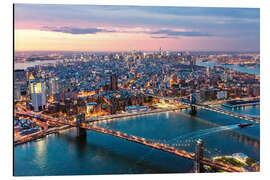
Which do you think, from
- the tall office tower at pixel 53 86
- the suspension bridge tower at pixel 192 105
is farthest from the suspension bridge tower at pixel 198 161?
the tall office tower at pixel 53 86

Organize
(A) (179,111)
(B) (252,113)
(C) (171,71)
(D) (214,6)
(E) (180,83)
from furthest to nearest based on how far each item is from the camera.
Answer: (E) (180,83) < (C) (171,71) < (A) (179,111) < (B) (252,113) < (D) (214,6)

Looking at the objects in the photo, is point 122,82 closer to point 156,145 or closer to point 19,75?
point 19,75

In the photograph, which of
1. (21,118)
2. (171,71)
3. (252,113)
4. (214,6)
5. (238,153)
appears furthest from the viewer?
(171,71)

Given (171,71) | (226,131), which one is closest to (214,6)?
(226,131)

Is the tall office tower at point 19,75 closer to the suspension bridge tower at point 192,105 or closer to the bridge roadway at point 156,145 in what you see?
the bridge roadway at point 156,145

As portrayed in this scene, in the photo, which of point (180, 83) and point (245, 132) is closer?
point (245, 132)

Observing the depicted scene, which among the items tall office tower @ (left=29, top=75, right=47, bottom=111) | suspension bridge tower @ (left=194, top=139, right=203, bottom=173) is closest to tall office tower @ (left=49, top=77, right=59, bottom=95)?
tall office tower @ (left=29, top=75, right=47, bottom=111)

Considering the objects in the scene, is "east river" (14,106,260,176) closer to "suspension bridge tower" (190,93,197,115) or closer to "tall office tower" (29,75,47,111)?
"suspension bridge tower" (190,93,197,115)

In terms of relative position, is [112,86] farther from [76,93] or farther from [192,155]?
[192,155]
